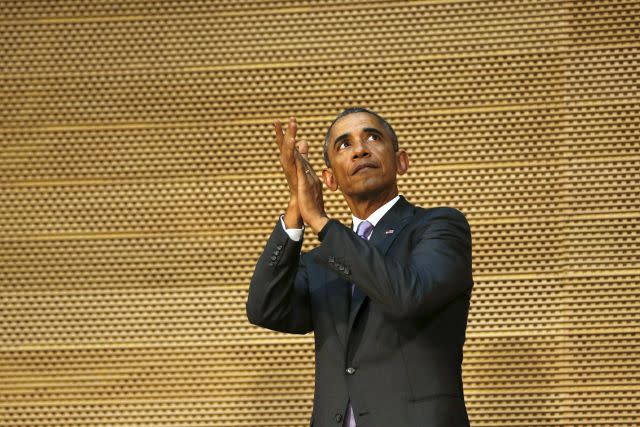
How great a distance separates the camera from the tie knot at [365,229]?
156cm

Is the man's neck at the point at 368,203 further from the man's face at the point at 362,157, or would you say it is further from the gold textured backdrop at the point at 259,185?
the gold textured backdrop at the point at 259,185

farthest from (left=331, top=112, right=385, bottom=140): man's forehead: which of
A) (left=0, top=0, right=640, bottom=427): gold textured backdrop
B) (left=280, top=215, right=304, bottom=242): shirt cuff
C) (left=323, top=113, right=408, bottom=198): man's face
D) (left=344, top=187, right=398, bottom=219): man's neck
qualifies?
(left=0, top=0, right=640, bottom=427): gold textured backdrop

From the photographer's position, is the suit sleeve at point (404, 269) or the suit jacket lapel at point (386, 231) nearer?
the suit sleeve at point (404, 269)

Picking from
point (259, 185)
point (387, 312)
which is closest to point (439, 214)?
point (387, 312)

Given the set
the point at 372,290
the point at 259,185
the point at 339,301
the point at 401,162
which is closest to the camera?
the point at 372,290

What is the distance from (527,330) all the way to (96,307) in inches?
59.9

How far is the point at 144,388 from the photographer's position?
2957 mm

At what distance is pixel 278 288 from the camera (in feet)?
5.04

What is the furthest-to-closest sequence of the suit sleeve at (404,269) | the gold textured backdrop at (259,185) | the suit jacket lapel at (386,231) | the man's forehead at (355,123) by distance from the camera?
the gold textured backdrop at (259,185) → the man's forehead at (355,123) → the suit jacket lapel at (386,231) → the suit sleeve at (404,269)

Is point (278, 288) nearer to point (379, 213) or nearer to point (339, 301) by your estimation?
point (339, 301)

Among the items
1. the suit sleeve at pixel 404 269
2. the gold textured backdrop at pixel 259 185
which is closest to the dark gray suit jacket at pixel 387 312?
the suit sleeve at pixel 404 269

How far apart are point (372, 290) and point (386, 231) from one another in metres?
0.21

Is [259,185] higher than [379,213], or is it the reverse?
[259,185]

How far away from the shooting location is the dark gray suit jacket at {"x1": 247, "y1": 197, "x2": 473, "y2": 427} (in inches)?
53.1
